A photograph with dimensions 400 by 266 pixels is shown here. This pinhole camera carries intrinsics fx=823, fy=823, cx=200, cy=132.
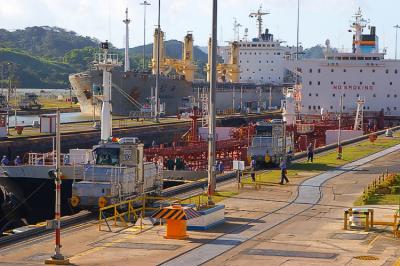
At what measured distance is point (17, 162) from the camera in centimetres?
4297

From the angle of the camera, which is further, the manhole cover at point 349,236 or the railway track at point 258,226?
the manhole cover at point 349,236

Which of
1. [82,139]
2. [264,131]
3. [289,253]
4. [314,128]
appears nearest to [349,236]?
[289,253]

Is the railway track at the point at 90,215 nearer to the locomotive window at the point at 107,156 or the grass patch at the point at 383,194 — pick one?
the locomotive window at the point at 107,156

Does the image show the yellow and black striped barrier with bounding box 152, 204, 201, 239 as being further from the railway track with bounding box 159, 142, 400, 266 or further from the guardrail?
the guardrail

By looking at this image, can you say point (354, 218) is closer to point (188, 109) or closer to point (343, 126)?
point (343, 126)

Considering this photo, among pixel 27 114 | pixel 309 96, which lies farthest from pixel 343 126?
pixel 27 114

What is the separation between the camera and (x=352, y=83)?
3716 inches

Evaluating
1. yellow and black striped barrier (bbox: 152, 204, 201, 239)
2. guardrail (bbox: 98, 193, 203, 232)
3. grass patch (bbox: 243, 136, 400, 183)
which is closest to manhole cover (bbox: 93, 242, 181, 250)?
yellow and black striped barrier (bbox: 152, 204, 201, 239)

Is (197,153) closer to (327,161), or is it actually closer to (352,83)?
(327,161)

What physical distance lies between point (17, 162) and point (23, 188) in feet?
12.3

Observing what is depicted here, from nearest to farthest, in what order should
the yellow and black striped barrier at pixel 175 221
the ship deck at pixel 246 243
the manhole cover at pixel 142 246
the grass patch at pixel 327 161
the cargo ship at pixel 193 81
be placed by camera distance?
the ship deck at pixel 246 243 < the manhole cover at pixel 142 246 < the yellow and black striped barrier at pixel 175 221 < the grass patch at pixel 327 161 < the cargo ship at pixel 193 81

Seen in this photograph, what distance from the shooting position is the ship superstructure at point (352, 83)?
9406 centimetres

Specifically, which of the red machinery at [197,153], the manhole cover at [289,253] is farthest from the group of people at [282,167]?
the manhole cover at [289,253]

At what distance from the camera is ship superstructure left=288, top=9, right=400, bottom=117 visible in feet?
309
